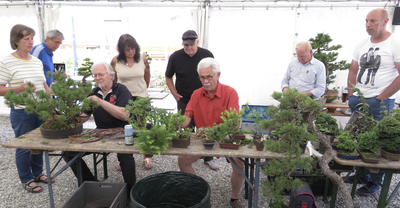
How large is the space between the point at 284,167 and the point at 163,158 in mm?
2439

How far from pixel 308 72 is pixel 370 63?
→ 804 millimetres

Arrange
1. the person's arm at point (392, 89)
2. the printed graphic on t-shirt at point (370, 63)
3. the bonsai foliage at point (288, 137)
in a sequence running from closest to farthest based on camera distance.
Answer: the bonsai foliage at point (288, 137) → the person's arm at point (392, 89) → the printed graphic on t-shirt at point (370, 63)

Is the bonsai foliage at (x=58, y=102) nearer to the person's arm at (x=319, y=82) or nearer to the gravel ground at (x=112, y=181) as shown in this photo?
the gravel ground at (x=112, y=181)

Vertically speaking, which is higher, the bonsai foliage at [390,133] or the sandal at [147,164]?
the bonsai foliage at [390,133]

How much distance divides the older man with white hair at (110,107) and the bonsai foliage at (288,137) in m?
1.37

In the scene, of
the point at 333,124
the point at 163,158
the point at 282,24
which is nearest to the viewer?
the point at 333,124

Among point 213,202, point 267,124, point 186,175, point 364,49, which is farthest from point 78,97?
point 364,49

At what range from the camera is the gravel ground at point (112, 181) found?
8.59ft

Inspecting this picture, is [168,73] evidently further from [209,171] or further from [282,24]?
[282,24]

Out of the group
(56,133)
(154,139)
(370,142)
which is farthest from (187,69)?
(370,142)

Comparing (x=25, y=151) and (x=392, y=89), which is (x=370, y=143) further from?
(x=25, y=151)

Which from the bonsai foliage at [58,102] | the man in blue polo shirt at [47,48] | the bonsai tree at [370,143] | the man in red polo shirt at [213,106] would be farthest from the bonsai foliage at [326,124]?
the man in blue polo shirt at [47,48]

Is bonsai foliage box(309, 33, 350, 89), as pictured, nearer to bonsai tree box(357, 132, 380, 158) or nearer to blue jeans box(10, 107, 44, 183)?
bonsai tree box(357, 132, 380, 158)

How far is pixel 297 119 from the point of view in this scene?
6.09 feet
